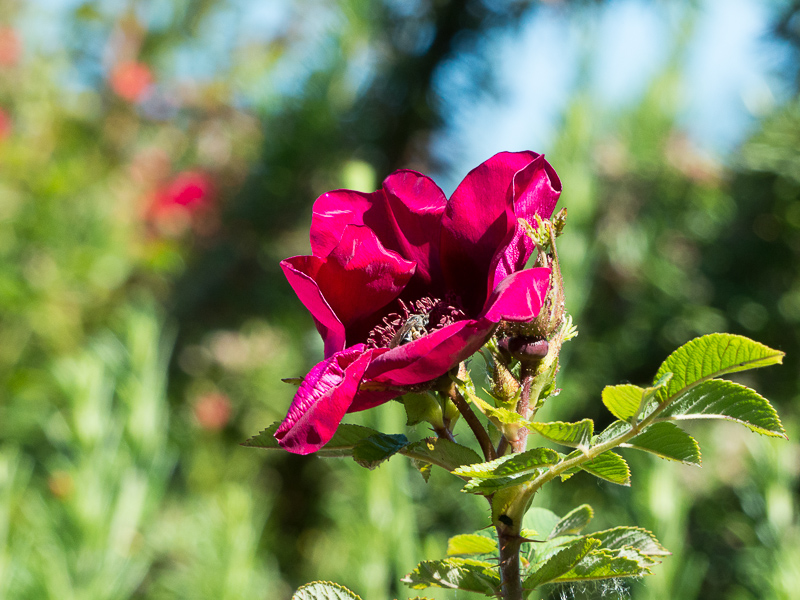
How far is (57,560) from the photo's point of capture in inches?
24.7

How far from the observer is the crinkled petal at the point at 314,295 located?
0.18 meters

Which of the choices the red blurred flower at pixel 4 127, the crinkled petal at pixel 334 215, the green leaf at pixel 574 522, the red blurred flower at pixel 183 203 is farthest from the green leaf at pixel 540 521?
the red blurred flower at pixel 4 127

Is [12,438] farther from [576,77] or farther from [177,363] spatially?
[576,77]

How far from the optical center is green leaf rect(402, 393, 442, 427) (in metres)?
0.19

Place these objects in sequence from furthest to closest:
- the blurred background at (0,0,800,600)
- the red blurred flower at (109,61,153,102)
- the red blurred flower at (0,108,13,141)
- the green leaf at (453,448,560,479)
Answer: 1. the red blurred flower at (109,61,153,102)
2. the red blurred flower at (0,108,13,141)
3. the blurred background at (0,0,800,600)
4. the green leaf at (453,448,560,479)

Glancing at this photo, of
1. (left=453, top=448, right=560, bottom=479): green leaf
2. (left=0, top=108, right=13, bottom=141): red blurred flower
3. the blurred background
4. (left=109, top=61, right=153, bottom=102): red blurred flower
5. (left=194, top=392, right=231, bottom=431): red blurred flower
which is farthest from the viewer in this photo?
(left=109, top=61, right=153, bottom=102): red blurred flower

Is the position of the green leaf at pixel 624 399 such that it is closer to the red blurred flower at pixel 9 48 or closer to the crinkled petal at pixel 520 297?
the crinkled petal at pixel 520 297

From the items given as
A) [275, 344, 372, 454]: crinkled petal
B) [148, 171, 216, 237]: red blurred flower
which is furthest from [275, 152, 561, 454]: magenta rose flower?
[148, 171, 216, 237]: red blurred flower

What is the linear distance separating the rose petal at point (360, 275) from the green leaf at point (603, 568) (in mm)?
93

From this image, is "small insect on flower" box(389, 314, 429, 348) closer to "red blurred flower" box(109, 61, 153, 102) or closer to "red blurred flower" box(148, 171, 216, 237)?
"red blurred flower" box(148, 171, 216, 237)

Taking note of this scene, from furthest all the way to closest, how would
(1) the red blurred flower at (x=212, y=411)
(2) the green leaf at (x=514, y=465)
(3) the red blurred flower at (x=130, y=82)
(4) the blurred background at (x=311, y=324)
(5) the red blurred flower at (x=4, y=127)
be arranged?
(3) the red blurred flower at (x=130, y=82) < (5) the red blurred flower at (x=4, y=127) < (1) the red blurred flower at (x=212, y=411) < (4) the blurred background at (x=311, y=324) < (2) the green leaf at (x=514, y=465)

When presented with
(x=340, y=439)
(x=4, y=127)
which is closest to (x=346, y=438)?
(x=340, y=439)

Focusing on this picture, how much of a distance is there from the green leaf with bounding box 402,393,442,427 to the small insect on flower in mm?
16

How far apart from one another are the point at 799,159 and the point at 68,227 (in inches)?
47.3
